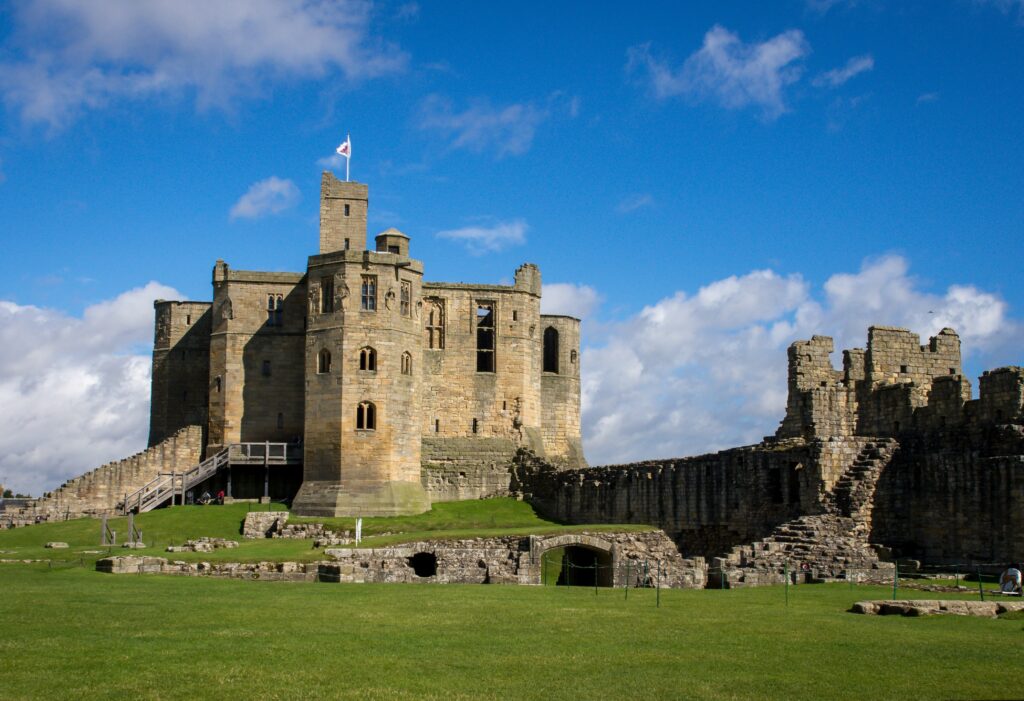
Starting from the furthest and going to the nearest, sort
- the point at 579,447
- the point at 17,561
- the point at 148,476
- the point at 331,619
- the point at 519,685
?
the point at 579,447
the point at 148,476
the point at 17,561
the point at 331,619
the point at 519,685

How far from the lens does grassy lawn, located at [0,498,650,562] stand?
39.6 m

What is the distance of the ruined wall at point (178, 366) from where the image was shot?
213 ft

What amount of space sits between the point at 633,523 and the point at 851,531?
47.5ft

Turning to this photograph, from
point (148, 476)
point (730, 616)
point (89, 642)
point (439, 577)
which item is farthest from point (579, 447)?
point (89, 642)

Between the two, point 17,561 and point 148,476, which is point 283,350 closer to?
point 148,476

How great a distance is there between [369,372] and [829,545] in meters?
27.8

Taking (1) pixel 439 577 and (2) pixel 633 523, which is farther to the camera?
(2) pixel 633 523

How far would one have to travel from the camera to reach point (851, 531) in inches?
1363

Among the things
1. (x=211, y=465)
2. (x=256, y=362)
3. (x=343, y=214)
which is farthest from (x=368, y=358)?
(x=343, y=214)

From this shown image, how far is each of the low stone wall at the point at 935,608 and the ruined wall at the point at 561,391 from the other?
42097 mm

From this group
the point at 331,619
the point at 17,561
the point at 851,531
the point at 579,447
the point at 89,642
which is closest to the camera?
the point at 89,642

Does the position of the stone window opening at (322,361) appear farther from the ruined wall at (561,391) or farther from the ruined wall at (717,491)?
the ruined wall at (561,391)

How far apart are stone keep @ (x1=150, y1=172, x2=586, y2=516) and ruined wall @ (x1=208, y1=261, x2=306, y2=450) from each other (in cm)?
6

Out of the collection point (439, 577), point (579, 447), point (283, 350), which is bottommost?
point (439, 577)
